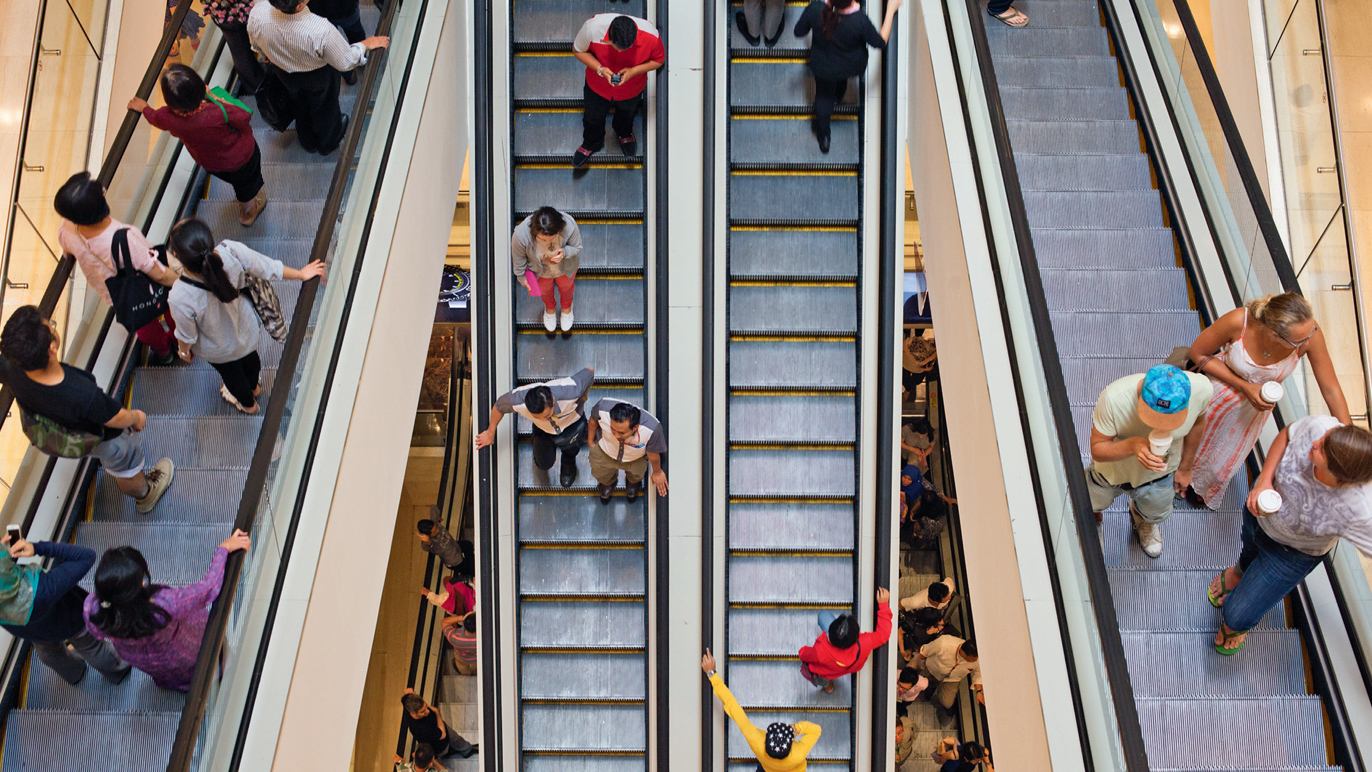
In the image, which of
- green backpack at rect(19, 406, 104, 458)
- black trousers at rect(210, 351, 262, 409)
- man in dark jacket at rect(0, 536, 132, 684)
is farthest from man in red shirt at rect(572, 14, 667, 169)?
man in dark jacket at rect(0, 536, 132, 684)

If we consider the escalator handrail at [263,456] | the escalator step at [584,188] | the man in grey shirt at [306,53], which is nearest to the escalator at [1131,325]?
the escalator step at [584,188]

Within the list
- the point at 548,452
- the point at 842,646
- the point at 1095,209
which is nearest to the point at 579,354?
the point at 548,452

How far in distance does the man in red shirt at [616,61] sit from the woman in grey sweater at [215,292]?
2.49m

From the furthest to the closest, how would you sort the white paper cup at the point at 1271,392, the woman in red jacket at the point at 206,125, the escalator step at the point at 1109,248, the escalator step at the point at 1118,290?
1. the escalator step at the point at 1109,248
2. the escalator step at the point at 1118,290
3. the woman in red jacket at the point at 206,125
4. the white paper cup at the point at 1271,392

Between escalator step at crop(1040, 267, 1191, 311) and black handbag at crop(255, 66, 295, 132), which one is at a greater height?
black handbag at crop(255, 66, 295, 132)

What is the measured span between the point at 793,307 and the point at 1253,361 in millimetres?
3572

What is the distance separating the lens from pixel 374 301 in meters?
5.39

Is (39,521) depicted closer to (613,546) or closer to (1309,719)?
(613,546)

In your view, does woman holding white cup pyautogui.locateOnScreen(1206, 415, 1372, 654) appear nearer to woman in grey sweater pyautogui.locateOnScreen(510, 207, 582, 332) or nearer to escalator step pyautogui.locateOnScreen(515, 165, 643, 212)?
woman in grey sweater pyautogui.locateOnScreen(510, 207, 582, 332)

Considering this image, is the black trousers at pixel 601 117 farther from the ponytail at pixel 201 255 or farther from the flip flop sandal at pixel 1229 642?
the flip flop sandal at pixel 1229 642

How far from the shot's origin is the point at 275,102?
19.0 feet

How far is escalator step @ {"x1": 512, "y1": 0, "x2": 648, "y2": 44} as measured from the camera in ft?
24.0

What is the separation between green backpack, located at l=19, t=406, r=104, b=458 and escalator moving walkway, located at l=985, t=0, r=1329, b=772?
4.90 meters

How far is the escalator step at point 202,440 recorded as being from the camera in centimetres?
490
